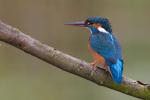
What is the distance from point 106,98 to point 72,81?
1.50 ft

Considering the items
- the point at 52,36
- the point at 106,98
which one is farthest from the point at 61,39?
the point at 106,98

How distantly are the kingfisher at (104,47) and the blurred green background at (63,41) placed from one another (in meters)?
1.58

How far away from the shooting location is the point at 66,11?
202 inches

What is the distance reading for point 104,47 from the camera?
253cm

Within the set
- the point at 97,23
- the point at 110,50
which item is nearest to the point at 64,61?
the point at 110,50

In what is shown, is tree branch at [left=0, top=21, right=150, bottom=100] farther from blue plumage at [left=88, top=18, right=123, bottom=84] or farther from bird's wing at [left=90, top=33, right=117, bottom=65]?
bird's wing at [left=90, top=33, right=117, bottom=65]

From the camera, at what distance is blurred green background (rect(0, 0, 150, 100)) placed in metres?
4.37

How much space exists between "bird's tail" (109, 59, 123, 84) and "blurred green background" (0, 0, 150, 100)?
1.78m

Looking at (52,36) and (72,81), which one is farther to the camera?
(52,36)

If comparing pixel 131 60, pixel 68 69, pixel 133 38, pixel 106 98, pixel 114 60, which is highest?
pixel 133 38

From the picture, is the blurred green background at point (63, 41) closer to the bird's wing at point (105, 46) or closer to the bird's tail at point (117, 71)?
the bird's wing at point (105, 46)

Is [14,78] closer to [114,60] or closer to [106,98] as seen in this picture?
[106,98]

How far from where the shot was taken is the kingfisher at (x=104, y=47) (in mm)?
2403

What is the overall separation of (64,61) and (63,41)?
9.57 ft
